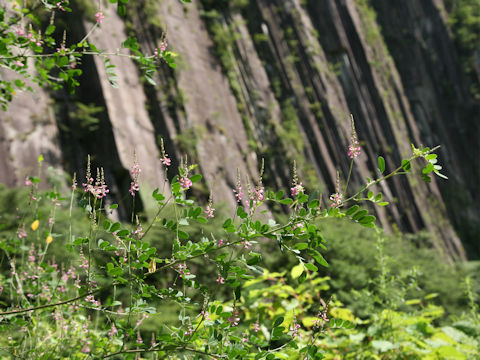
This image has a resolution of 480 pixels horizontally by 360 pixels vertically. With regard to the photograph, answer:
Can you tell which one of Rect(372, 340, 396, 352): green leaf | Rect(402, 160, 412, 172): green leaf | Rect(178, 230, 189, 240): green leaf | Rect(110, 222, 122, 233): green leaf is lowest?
Rect(372, 340, 396, 352): green leaf

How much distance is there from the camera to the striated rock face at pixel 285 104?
26.6 feet

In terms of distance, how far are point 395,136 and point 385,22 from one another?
292 inches

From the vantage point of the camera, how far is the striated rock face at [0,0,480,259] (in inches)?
319

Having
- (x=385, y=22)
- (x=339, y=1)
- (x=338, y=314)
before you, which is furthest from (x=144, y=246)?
(x=385, y=22)

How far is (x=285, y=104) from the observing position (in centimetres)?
1236

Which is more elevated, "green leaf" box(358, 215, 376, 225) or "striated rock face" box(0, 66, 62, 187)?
"striated rock face" box(0, 66, 62, 187)

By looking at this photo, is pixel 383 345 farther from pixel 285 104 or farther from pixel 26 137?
pixel 285 104

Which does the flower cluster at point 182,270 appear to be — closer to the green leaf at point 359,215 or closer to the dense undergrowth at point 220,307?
the dense undergrowth at point 220,307

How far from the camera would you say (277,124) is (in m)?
11.6

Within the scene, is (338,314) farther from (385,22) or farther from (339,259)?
(385,22)

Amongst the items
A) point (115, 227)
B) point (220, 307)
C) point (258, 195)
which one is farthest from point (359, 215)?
point (115, 227)

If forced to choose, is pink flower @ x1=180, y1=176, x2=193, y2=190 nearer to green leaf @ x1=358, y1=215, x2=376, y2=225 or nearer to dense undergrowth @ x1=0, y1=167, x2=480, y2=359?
dense undergrowth @ x1=0, y1=167, x2=480, y2=359

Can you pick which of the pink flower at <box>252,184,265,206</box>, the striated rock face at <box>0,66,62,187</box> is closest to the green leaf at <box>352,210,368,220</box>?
the pink flower at <box>252,184,265,206</box>

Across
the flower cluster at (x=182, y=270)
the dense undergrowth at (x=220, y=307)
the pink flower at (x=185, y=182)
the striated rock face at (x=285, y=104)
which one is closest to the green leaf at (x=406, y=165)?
the dense undergrowth at (x=220, y=307)
